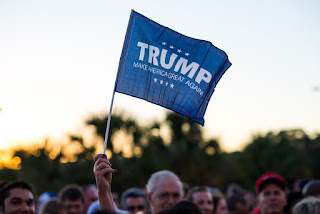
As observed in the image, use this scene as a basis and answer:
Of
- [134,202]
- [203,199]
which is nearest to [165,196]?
[203,199]

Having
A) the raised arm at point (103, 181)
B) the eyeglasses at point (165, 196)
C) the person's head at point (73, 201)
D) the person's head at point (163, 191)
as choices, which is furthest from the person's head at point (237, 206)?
the raised arm at point (103, 181)

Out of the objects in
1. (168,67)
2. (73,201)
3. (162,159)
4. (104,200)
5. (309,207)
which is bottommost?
(309,207)

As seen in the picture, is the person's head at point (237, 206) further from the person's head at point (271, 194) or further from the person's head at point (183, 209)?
the person's head at point (183, 209)

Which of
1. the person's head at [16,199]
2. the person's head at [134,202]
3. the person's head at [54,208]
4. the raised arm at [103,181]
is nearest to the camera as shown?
the raised arm at [103,181]

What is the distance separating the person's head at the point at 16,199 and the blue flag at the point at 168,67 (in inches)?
82.5

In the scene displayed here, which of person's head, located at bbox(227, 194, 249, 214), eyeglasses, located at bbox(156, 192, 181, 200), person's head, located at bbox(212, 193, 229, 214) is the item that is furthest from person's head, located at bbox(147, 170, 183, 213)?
person's head, located at bbox(212, 193, 229, 214)

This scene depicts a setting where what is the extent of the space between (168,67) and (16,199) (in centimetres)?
254

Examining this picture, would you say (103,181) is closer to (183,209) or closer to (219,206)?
(183,209)

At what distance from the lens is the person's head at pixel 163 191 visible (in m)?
4.84

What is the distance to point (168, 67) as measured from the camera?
15.0 feet

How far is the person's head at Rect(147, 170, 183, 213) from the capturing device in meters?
4.84

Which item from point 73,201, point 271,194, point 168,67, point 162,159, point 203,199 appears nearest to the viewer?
point 168,67

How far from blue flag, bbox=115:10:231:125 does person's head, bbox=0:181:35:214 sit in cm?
210

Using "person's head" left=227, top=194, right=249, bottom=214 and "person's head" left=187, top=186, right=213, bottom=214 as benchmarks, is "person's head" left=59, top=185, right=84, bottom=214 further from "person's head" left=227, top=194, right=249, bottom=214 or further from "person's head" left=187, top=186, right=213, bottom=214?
"person's head" left=227, top=194, right=249, bottom=214
